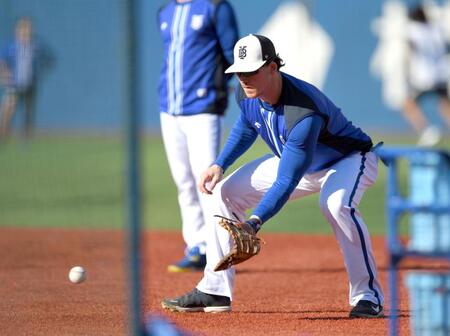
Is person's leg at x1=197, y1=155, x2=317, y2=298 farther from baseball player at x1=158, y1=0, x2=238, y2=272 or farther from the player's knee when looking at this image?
baseball player at x1=158, y1=0, x2=238, y2=272

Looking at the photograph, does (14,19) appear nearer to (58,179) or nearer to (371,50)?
(58,179)

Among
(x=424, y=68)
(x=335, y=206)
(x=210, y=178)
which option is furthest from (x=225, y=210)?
(x=424, y=68)

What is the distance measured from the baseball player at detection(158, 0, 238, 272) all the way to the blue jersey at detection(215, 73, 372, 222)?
→ 166 centimetres

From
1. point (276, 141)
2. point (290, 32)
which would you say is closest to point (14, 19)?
point (276, 141)

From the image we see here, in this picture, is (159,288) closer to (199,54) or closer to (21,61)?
(199,54)

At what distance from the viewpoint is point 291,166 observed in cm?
534

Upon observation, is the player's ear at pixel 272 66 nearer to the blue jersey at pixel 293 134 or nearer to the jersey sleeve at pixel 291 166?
the blue jersey at pixel 293 134

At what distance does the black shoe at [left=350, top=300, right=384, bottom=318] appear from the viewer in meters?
5.78

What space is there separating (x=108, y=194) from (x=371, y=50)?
915cm

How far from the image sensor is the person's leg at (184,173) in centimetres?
784

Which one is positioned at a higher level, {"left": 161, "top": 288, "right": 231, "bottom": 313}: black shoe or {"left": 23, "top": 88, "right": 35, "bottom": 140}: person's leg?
{"left": 23, "top": 88, "right": 35, "bottom": 140}: person's leg

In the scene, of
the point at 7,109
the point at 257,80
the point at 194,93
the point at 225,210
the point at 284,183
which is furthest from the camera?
the point at 7,109

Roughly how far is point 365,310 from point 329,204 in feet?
2.25

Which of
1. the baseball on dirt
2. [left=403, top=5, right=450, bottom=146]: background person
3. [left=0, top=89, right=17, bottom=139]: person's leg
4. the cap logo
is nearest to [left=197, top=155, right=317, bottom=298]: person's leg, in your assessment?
the cap logo
